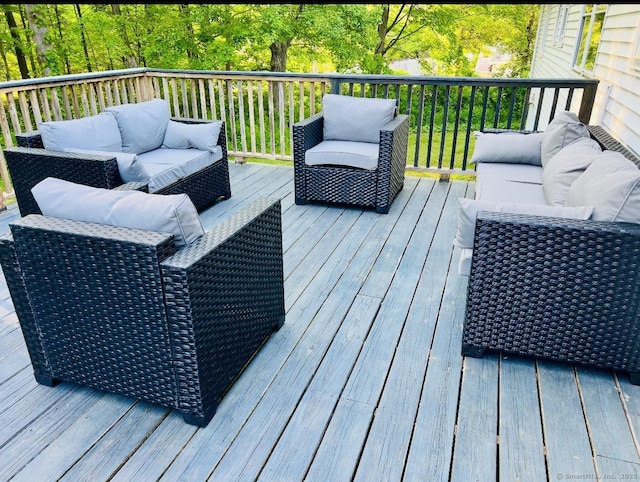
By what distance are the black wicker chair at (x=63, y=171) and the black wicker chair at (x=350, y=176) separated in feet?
2.60

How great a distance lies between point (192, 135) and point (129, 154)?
897 mm

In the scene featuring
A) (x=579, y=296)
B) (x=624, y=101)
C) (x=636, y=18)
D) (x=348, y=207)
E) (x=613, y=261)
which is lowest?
(x=348, y=207)

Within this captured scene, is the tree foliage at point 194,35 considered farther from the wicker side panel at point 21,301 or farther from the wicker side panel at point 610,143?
the wicker side panel at point 21,301

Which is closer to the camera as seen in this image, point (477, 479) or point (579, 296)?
point (477, 479)

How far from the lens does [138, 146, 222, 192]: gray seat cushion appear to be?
365cm

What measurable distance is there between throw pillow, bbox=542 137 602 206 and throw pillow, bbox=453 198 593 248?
523 millimetres

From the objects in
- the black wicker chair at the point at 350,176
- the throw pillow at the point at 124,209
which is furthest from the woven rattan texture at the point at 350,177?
the throw pillow at the point at 124,209

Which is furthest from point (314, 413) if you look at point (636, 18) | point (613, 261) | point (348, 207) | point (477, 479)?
point (636, 18)

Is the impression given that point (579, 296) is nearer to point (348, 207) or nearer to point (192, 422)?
point (192, 422)

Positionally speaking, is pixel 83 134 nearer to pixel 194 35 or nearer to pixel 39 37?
pixel 194 35

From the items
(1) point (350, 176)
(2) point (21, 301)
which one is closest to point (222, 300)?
(2) point (21, 301)

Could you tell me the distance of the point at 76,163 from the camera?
335cm

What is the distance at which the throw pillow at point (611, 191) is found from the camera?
2.09 meters

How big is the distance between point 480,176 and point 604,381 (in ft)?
5.73
